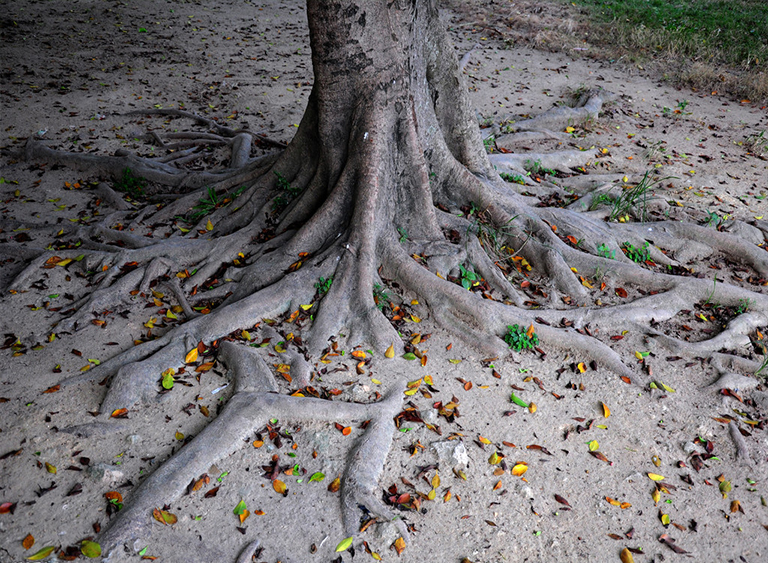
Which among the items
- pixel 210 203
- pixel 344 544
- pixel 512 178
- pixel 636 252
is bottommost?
pixel 344 544

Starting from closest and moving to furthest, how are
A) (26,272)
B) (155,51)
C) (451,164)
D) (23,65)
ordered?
(26,272) < (451,164) < (23,65) < (155,51)

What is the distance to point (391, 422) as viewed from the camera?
10.6 feet

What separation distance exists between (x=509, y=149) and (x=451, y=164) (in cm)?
263

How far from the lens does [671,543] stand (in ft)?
9.18

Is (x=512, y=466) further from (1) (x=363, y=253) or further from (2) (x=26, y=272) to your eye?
(2) (x=26, y=272)

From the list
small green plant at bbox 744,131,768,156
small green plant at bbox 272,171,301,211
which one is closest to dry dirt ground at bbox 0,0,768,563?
small green plant at bbox 272,171,301,211

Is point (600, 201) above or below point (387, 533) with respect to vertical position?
above

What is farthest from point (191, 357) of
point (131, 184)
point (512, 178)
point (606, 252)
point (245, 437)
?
point (512, 178)

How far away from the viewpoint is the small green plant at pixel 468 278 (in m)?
4.16

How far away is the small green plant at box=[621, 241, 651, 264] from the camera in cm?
486

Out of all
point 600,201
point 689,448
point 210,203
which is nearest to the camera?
point 689,448

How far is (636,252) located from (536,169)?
6.13 feet

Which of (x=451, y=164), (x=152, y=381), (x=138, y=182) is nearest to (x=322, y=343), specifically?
(x=152, y=381)

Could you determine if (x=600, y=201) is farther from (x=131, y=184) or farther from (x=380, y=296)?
(x=131, y=184)
